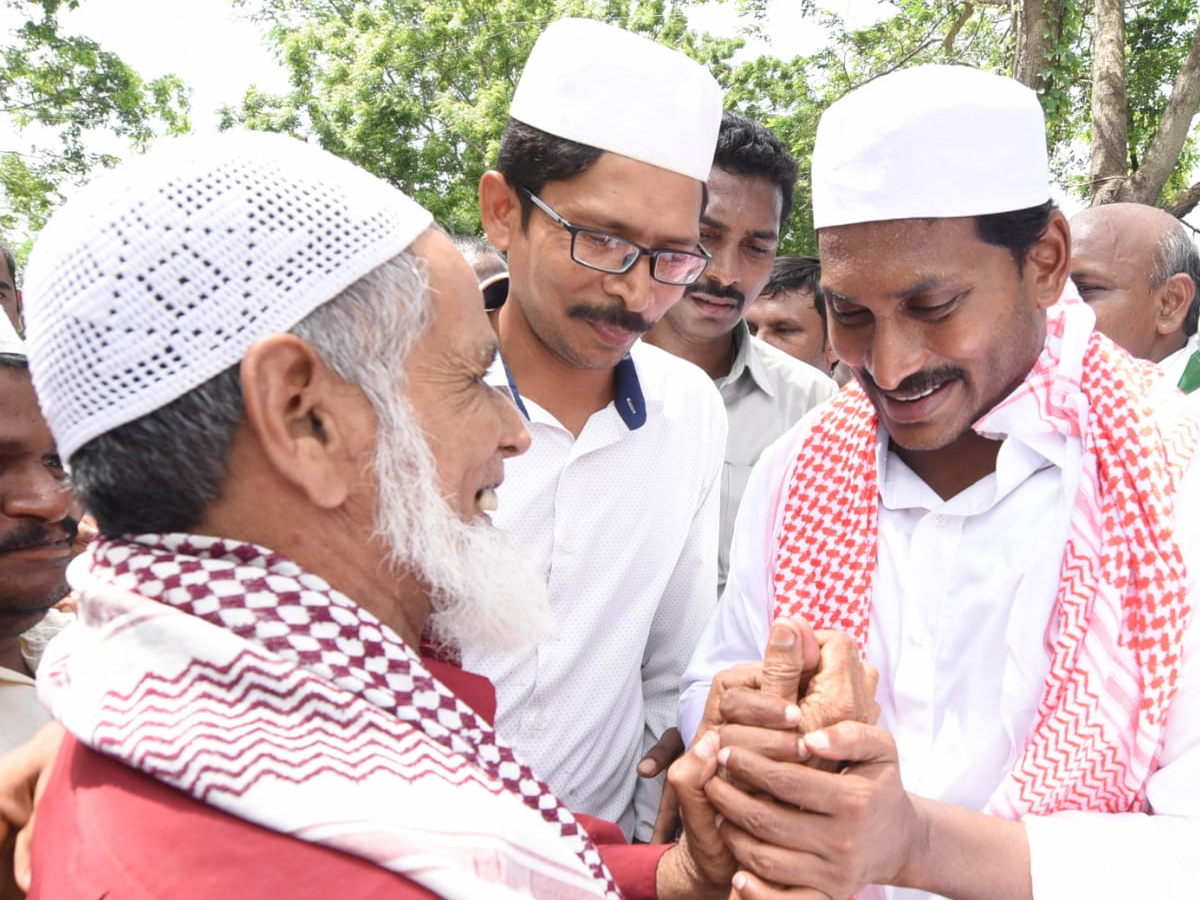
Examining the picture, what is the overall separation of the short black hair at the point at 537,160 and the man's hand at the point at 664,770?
4.58ft

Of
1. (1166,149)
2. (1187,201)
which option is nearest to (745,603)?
(1166,149)

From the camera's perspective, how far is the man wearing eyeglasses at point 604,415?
2439 millimetres

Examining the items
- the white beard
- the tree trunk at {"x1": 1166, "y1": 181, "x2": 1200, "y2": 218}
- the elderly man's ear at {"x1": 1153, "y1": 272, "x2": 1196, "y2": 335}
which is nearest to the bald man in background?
the elderly man's ear at {"x1": 1153, "y1": 272, "x2": 1196, "y2": 335}

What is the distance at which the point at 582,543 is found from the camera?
2469mm

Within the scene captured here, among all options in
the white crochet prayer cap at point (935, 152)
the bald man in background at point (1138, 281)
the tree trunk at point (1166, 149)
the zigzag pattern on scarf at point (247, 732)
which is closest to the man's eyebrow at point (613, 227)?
the white crochet prayer cap at point (935, 152)

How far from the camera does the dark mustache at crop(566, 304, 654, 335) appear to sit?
2543 millimetres

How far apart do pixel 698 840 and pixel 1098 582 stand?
0.90 m

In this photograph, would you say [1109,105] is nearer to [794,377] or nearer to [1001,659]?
[794,377]

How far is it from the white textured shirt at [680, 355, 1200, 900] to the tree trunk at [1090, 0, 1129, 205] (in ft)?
30.6

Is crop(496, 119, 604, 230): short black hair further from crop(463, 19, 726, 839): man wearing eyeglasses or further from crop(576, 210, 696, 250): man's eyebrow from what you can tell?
crop(576, 210, 696, 250): man's eyebrow

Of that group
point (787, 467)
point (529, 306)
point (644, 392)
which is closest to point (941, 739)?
point (787, 467)

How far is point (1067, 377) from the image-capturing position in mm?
2068

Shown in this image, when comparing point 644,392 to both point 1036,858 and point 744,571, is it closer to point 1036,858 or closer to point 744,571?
point 744,571

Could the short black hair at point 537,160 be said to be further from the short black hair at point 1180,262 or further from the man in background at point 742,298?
the short black hair at point 1180,262
